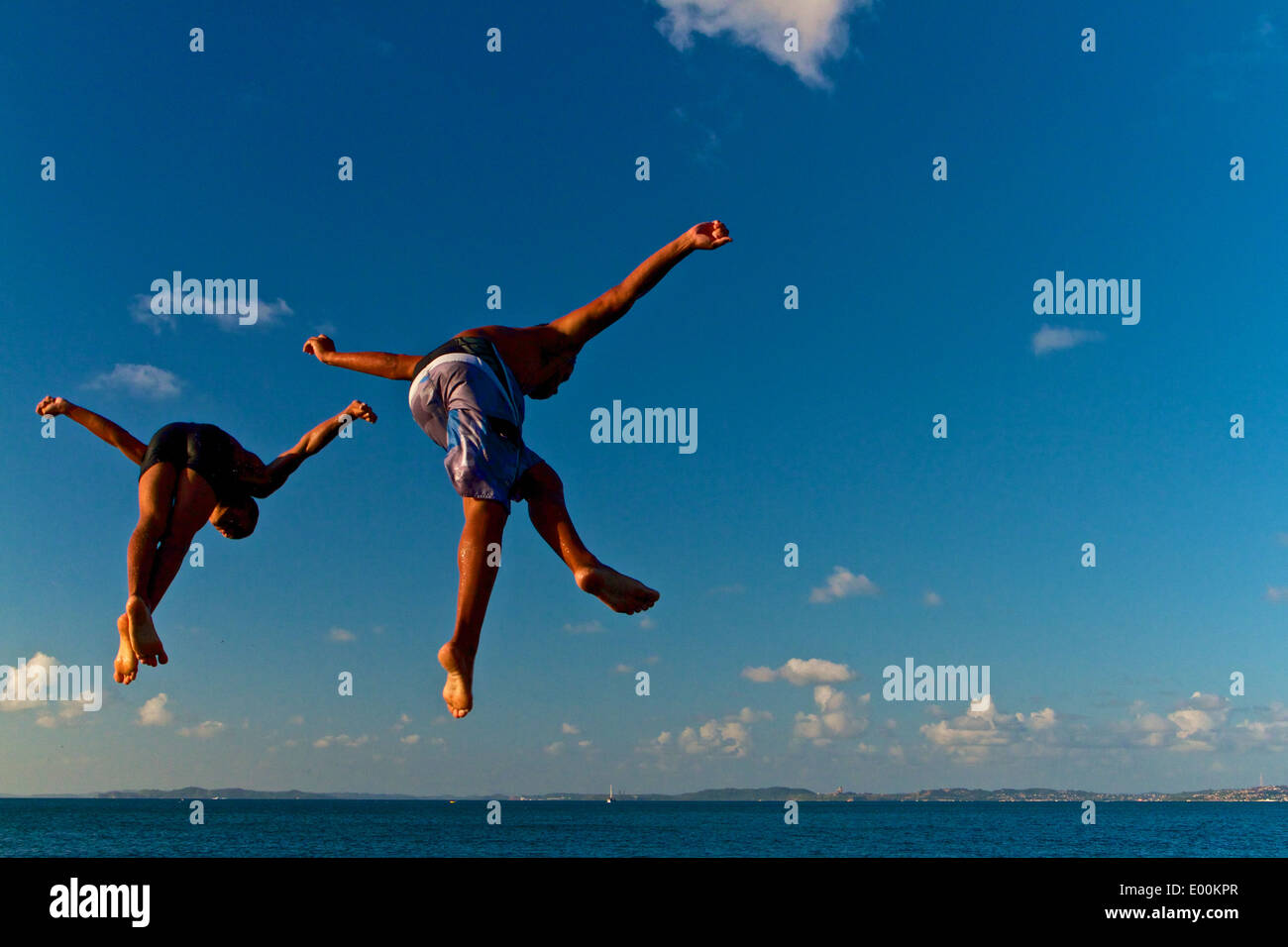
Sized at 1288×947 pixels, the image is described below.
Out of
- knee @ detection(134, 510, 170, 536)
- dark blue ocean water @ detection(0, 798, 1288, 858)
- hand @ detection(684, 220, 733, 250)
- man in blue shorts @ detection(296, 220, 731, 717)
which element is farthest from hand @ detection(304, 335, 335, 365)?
dark blue ocean water @ detection(0, 798, 1288, 858)

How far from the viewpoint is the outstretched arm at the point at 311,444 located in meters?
7.55

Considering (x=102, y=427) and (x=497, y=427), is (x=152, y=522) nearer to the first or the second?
(x=102, y=427)

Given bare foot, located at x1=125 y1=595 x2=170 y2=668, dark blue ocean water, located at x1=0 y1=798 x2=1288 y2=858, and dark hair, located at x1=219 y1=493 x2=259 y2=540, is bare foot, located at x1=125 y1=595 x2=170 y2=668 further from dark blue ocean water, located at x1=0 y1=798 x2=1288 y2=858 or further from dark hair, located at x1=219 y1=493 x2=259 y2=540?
dark blue ocean water, located at x1=0 y1=798 x2=1288 y2=858

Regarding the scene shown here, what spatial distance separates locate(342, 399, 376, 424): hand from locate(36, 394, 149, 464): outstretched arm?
1.41m

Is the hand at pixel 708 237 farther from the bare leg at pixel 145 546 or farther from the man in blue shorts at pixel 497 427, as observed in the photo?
the bare leg at pixel 145 546

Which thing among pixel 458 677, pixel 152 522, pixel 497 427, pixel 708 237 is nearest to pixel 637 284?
pixel 708 237

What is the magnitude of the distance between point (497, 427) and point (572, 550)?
0.78 m

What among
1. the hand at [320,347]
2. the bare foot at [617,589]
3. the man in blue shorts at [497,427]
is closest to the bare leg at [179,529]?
the hand at [320,347]

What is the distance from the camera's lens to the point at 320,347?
265 inches

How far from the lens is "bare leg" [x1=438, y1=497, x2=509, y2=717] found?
501 centimetres

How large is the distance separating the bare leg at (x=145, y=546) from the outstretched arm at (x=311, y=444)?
72 centimetres

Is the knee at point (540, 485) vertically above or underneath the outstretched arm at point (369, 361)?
underneath
